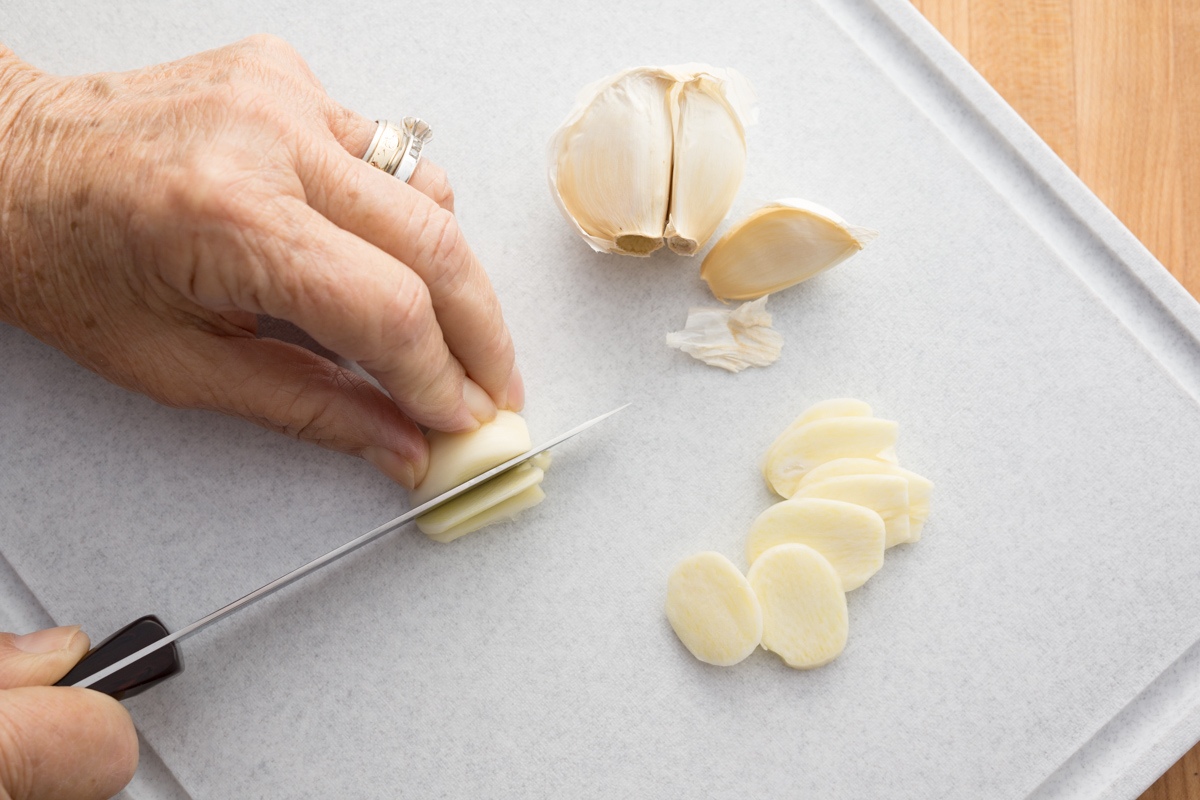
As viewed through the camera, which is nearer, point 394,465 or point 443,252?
point 443,252

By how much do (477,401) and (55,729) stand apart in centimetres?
51

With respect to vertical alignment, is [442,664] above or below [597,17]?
below

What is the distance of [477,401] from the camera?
841mm

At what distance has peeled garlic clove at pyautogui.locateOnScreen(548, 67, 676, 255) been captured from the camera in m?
Result: 0.84

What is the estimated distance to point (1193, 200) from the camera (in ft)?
3.35

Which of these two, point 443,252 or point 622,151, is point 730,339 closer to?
point 622,151

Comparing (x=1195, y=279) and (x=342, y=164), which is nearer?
(x=342, y=164)

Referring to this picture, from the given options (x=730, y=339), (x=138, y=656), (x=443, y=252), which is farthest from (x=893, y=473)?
(x=138, y=656)

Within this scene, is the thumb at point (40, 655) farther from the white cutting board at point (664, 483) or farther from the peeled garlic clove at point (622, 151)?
the peeled garlic clove at point (622, 151)

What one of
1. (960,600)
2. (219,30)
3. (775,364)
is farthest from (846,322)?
(219,30)

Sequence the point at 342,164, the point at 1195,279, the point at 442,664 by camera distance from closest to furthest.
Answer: the point at 342,164 < the point at 442,664 < the point at 1195,279

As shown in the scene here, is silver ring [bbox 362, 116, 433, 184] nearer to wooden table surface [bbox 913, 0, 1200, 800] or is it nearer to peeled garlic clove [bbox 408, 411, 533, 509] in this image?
peeled garlic clove [bbox 408, 411, 533, 509]

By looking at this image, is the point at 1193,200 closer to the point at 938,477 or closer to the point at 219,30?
the point at 938,477

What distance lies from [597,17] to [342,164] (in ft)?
1.55
